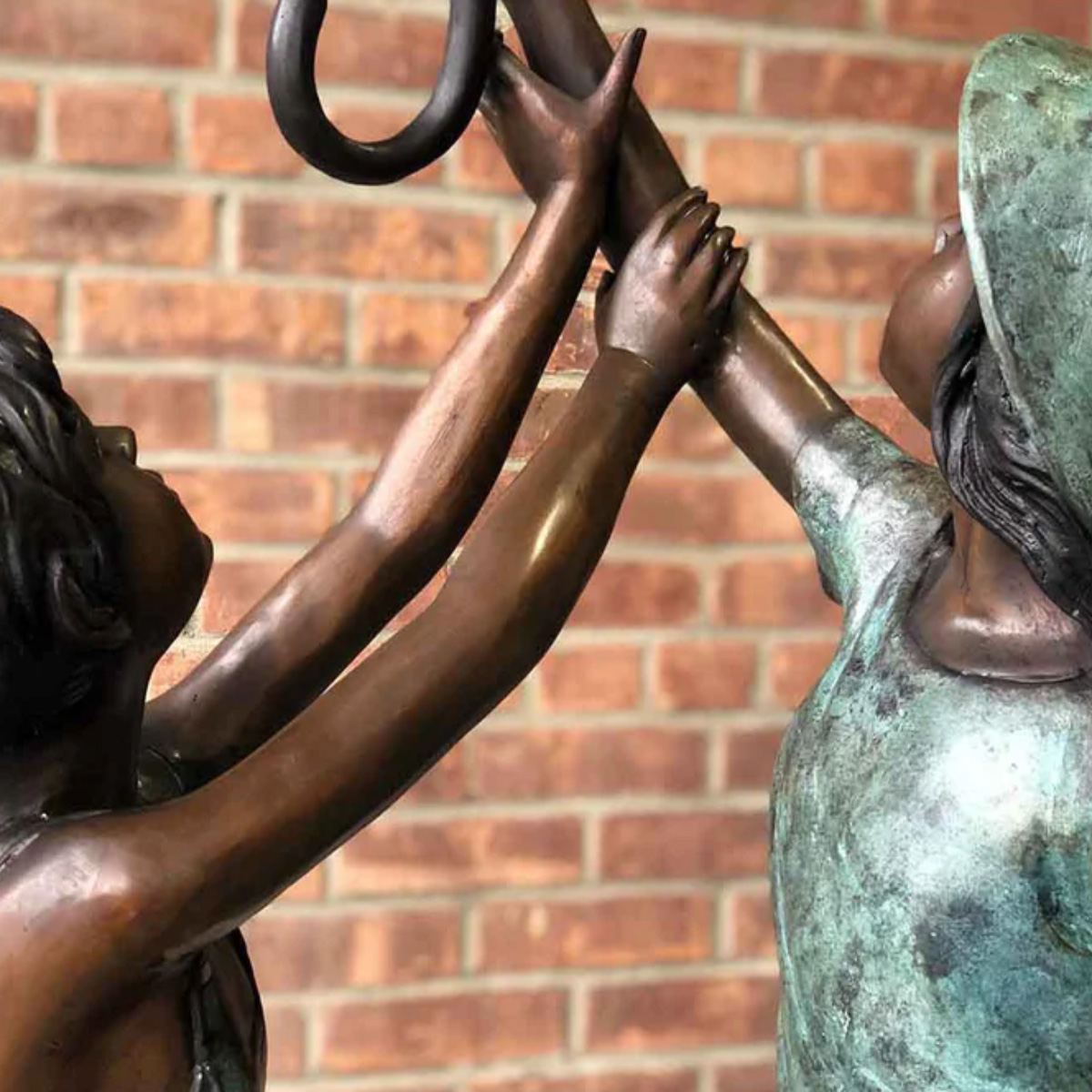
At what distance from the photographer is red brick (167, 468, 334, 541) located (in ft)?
3.93

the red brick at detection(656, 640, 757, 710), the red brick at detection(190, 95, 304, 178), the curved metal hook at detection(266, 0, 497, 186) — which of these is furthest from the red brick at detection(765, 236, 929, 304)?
the curved metal hook at detection(266, 0, 497, 186)

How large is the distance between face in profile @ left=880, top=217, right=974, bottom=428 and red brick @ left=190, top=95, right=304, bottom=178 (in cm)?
69

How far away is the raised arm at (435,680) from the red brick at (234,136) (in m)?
0.57

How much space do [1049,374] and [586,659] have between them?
2.57 ft

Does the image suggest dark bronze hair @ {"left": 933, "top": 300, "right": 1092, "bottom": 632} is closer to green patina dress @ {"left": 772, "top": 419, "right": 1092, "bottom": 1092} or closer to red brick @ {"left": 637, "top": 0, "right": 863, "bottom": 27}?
green patina dress @ {"left": 772, "top": 419, "right": 1092, "bottom": 1092}

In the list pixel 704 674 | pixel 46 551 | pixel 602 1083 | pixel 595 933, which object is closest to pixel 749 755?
pixel 704 674

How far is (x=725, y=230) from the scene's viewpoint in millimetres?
714

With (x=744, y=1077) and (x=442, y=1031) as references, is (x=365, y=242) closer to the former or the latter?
(x=442, y=1031)

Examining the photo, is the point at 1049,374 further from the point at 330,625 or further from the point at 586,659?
the point at 586,659

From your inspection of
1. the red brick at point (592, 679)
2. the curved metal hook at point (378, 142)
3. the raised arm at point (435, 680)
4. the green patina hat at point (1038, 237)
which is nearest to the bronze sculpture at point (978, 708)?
the green patina hat at point (1038, 237)

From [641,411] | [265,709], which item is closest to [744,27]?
[641,411]

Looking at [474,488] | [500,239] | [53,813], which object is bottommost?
[53,813]

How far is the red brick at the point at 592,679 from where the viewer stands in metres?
1.26

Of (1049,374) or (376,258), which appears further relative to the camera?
(376,258)
